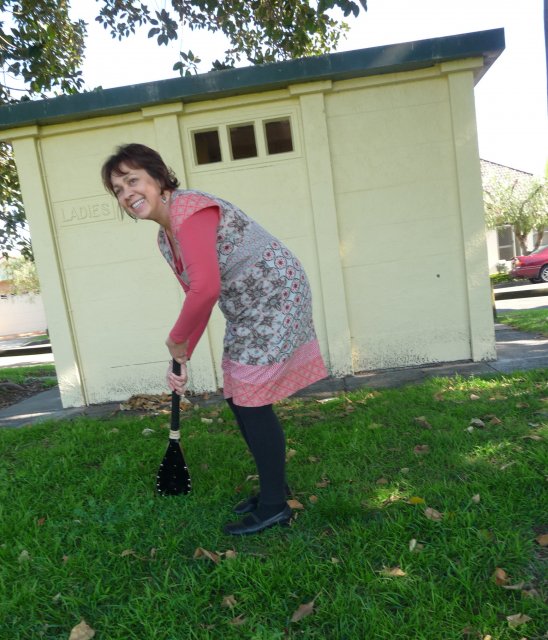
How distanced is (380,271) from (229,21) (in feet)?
14.1

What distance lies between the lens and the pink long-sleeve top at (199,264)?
1.97 m

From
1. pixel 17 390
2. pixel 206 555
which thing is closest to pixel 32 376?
pixel 17 390

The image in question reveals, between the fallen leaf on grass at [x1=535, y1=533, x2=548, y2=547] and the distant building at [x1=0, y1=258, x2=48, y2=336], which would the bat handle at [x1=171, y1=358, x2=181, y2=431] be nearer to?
the fallen leaf on grass at [x1=535, y1=533, x2=548, y2=547]

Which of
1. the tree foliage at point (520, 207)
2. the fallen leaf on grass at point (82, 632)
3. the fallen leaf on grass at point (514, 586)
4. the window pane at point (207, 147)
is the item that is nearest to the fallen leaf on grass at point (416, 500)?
the fallen leaf on grass at point (514, 586)

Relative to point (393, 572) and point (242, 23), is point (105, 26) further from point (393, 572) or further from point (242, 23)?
point (393, 572)

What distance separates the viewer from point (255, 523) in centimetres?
237

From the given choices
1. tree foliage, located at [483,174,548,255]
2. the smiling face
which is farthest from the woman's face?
tree foliage, located at [483,174,548,255]

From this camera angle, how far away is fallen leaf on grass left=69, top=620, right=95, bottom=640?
1.81 metres

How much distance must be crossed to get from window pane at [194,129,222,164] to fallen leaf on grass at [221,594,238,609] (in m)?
4.33

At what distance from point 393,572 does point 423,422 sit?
1702 mm

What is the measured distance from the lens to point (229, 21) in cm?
692

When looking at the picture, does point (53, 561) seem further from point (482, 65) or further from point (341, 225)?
point (482, 65)

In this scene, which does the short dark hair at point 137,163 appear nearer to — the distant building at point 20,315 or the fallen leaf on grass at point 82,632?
the fallen leaf on grass at point 82,632

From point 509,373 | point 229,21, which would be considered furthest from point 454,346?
point 229,21
